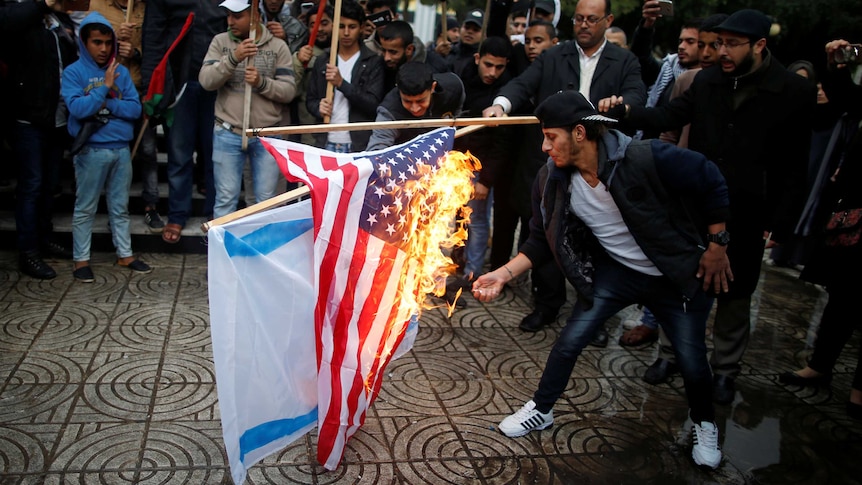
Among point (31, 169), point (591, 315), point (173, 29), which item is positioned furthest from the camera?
point (173, 29)

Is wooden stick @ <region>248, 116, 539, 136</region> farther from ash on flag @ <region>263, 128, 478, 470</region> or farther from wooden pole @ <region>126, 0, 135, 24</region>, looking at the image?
wooden pole @ <region>126, 0, 135, 24</region>

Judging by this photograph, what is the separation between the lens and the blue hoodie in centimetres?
568

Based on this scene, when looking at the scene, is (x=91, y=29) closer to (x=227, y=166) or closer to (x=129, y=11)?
(x=129, y=11)

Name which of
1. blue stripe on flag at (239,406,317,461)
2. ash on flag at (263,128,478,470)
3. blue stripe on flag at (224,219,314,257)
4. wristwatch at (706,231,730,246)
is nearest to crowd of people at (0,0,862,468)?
wristwatch at (706,231,730,246)

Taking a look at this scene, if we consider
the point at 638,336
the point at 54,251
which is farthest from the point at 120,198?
the point at 638,336

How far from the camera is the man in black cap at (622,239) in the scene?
366 centimetres

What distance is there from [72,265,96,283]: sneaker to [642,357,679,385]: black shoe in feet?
16.1

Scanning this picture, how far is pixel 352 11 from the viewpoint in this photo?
6.47 meters

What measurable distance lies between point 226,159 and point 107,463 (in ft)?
11.5

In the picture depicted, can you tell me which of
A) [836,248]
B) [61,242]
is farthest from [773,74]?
[61,242]

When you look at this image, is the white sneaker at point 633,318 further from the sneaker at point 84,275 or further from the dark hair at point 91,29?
the dark hair at point 91,29

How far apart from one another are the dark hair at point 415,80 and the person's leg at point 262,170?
1.98 m

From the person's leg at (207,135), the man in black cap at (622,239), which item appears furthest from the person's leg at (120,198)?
the man in black cap at (622,239)

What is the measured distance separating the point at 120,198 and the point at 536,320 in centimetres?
407
